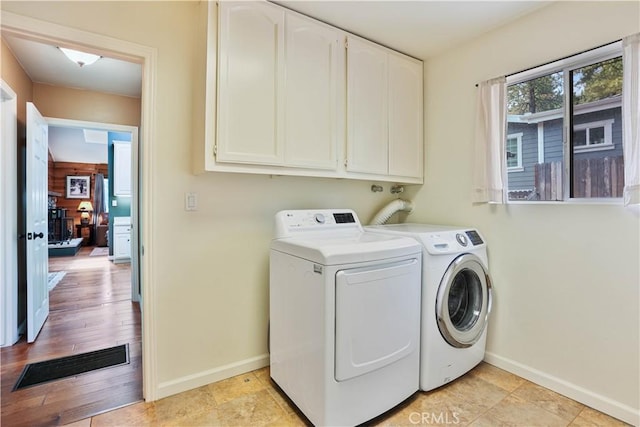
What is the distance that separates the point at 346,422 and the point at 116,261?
20.6 feet

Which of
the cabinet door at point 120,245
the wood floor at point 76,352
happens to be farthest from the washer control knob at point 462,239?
the cabinet door at point 120,245

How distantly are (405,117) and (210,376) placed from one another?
2373 mm

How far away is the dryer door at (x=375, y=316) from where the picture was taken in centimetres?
150

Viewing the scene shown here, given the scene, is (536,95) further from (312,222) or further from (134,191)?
(134,191)

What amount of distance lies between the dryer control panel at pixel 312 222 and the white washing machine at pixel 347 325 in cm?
10

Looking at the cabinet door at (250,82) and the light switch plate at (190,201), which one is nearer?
the cabinet door at (250,82)

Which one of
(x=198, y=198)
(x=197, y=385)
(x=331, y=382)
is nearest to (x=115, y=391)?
(x=197, y=385)

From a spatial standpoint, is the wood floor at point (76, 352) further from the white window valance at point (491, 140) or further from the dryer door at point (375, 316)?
the white window valance at point (491, 140)

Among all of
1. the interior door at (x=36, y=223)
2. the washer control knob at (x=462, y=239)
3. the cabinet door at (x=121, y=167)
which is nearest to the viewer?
the washer control knob at (x=462, y=239)

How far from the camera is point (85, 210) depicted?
8969 mm

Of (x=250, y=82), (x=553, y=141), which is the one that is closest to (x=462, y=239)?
(x=553, y=141)

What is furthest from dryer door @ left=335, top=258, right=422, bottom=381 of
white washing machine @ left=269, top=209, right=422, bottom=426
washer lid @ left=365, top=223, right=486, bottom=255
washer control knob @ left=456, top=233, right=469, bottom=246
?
washer control knob @ left=456, top=233, right=469, bottom=246

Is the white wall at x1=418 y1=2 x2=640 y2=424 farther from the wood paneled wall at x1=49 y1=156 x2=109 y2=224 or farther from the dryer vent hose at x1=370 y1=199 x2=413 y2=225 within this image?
the wood paneled wall at x1=49 y1=156 x2=109 y2=224

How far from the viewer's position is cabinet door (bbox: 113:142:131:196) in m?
6.17
